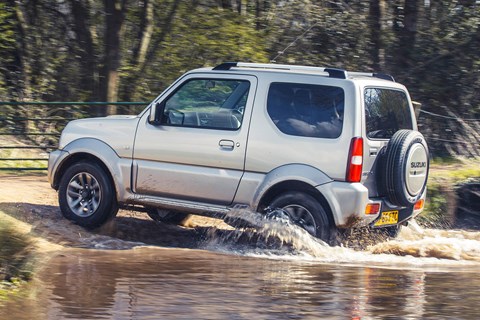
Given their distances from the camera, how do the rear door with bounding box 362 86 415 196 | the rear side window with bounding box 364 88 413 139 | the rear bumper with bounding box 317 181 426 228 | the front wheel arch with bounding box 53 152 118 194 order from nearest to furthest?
the rear bumper with bounding box 317 181 426 228 < the rear door with bounding box 362 86 415 196 < the rear side window with bounding box 364 88 413 139 < the front wheel arch with bounding box 53 152 118 194

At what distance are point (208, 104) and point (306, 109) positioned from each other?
3.76 feet

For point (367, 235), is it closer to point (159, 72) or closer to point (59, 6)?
point (159, 72)

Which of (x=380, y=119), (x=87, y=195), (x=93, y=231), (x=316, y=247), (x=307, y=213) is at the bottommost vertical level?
(x=93, y=231)

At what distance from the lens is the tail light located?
9281 mm

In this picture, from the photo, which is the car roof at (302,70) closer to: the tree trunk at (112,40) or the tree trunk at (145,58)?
the tree trunk at (112,40)

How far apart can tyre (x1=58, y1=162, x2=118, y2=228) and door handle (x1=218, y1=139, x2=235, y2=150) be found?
146 cm

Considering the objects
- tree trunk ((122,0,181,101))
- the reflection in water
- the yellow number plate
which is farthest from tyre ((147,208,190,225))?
tree trunk ((122,0,181,101))

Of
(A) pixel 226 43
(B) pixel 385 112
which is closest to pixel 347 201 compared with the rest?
(B) pixel 385 112

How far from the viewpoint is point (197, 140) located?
A: 10031mm

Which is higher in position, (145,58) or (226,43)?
(226,43)

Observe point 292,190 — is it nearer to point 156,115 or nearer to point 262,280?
point 262,280

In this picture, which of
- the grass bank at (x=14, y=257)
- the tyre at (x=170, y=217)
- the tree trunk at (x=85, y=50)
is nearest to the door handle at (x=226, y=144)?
the tyre at (x=170, y=217)

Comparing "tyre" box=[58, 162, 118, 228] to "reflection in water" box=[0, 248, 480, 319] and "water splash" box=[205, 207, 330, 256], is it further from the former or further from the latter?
"water splash" box=[205, 207, 330, 256]

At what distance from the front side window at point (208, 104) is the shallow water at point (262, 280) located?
105 cm
